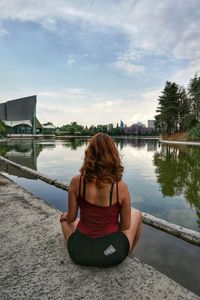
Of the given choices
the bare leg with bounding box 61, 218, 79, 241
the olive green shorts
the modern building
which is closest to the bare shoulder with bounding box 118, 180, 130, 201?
the olive green shorts

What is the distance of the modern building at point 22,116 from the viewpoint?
288ft

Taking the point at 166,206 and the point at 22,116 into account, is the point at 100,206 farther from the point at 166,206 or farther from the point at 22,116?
the point at 22,116

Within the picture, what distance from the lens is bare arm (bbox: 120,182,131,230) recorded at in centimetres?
235

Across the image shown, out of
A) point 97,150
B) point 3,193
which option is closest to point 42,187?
point 3,193

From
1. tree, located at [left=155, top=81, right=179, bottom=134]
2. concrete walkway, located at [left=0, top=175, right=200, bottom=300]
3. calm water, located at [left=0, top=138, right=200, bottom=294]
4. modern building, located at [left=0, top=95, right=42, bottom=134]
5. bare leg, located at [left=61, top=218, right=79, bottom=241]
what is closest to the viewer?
concrete walkway, located at [left=0, top=175, right=200, bottom=300]

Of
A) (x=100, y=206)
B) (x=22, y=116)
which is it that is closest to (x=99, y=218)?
(x=100, y=206)

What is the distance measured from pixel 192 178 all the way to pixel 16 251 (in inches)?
302

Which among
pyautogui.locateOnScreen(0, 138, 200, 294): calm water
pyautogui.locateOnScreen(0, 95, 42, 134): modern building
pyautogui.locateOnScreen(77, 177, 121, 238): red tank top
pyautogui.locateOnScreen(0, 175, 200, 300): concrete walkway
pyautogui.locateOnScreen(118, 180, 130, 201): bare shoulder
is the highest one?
pyautogui.locateOnScreen(0, 95, 42, 134): modern building

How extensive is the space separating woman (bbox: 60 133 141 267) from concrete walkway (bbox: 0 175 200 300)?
0.54 ft

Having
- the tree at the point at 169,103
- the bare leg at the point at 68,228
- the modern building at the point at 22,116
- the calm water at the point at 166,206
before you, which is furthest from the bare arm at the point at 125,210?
the modern building at the point at 22,116

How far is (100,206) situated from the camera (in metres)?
2.33

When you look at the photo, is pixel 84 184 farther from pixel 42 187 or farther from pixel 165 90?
pixel 165 90

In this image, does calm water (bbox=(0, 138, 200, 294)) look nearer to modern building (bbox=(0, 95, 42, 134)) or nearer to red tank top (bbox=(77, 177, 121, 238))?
red tank top (bbox=(77, 177, 121, 238))

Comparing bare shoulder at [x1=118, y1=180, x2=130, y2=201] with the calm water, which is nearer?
bare shoulder at [x1=118, y1=180, x2=130, y2=201]
